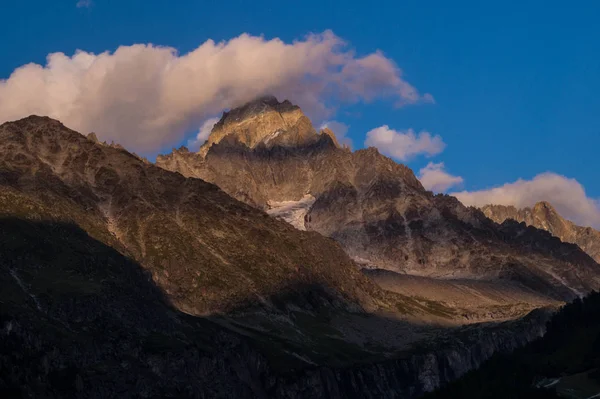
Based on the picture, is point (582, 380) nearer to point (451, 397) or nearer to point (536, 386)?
point (536, 386)

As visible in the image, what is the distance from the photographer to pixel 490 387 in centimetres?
19162

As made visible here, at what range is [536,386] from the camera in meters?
196

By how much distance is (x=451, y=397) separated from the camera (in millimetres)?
194375

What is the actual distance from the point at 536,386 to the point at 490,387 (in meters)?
10.8

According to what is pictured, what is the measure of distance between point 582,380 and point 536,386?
28.1 ft

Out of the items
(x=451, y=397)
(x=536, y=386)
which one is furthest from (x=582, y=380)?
(x=451, y=397)

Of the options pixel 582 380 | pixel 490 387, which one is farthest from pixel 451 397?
pixel 582 380

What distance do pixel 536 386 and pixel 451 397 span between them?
54.6 feet

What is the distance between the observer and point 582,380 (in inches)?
7682

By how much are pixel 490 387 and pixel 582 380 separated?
1831 cm

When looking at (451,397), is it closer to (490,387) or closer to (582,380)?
(490,387)
